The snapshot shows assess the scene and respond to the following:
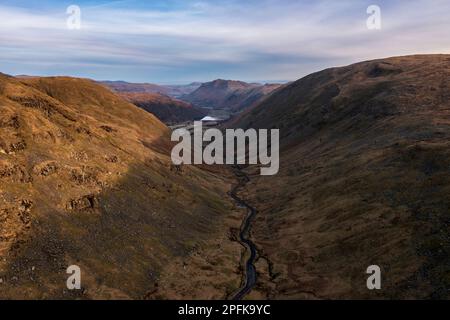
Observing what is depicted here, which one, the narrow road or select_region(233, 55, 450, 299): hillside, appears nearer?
select_region(233, 55, 450, 299): hillside

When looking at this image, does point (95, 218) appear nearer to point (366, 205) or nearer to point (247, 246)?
point (247, 246)

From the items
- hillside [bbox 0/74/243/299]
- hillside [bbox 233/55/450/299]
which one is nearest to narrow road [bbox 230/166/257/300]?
hillside [bbox 0/74/243/299]

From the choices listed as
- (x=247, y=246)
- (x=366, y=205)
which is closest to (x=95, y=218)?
(x=247, y=246)

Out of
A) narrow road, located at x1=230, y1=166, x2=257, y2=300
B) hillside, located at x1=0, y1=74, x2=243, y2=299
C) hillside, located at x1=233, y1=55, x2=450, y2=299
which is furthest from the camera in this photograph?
narrow road, located at x1=230, y1=166, x2=257, y2=300

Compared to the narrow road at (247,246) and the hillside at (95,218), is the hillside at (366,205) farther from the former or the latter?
the hillside at (95,218)

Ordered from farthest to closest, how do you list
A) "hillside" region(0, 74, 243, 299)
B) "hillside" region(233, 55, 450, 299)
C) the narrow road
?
the narrow road, "hillside" region(233, 55, 450, 299), "hillside" region(0, 74, 243, 299)

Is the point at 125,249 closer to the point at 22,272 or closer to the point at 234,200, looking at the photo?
the point at 22,272

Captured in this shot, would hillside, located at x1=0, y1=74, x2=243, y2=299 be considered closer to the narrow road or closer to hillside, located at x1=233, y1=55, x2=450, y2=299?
the narrow road
